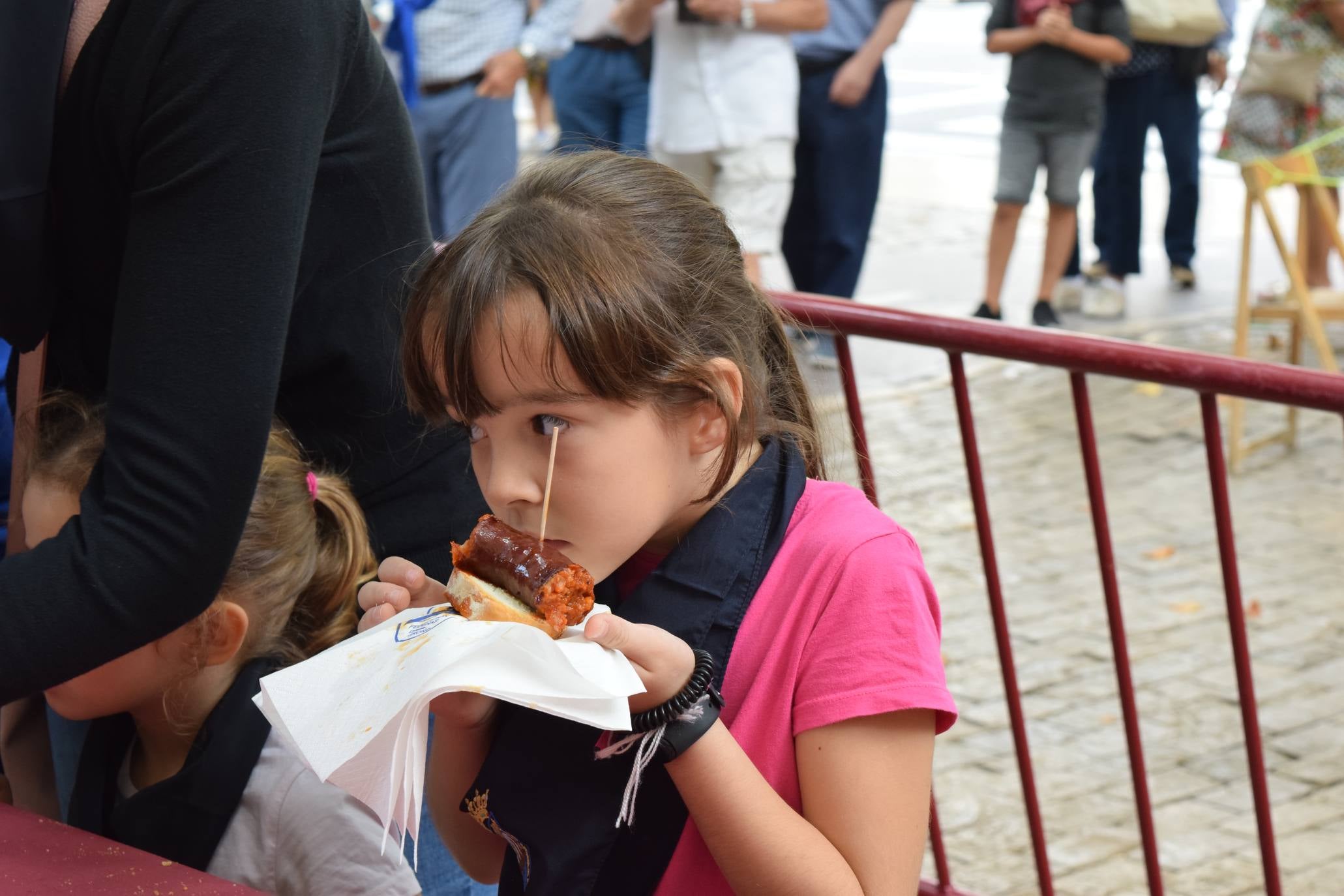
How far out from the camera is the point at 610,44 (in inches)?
253

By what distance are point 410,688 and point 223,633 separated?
72 cm

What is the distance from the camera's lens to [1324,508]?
548 centimetres

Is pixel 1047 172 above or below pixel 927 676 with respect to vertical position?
below

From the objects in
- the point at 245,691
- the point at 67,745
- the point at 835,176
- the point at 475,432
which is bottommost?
the point at 835,176

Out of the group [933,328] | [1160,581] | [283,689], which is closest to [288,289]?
[283,689]

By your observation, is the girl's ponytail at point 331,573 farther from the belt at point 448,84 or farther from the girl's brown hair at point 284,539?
the belt at point 448,84

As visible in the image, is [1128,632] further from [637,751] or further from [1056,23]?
[637,751]

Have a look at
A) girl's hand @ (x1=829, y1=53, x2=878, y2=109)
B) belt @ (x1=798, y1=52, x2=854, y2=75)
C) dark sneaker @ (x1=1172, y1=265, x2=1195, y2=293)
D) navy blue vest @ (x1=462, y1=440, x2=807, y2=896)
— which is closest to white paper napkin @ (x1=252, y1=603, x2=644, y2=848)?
navy blue vest @ (x1=462, y1=440, x2=807, y2=896)

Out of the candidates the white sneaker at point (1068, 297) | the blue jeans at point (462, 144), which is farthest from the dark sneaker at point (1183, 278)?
the blue jeans at point (462, 144)

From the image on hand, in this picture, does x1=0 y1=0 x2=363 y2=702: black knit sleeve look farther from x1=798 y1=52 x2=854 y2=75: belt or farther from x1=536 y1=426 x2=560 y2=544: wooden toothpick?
x1=798 y1=52 x2=854 y2=75: belt

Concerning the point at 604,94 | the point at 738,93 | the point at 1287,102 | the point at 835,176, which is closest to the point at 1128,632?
the point at 738,93

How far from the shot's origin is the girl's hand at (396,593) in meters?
1.50

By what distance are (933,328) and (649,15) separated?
12.3ft

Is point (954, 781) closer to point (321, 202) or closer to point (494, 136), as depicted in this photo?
point (321, 202)
